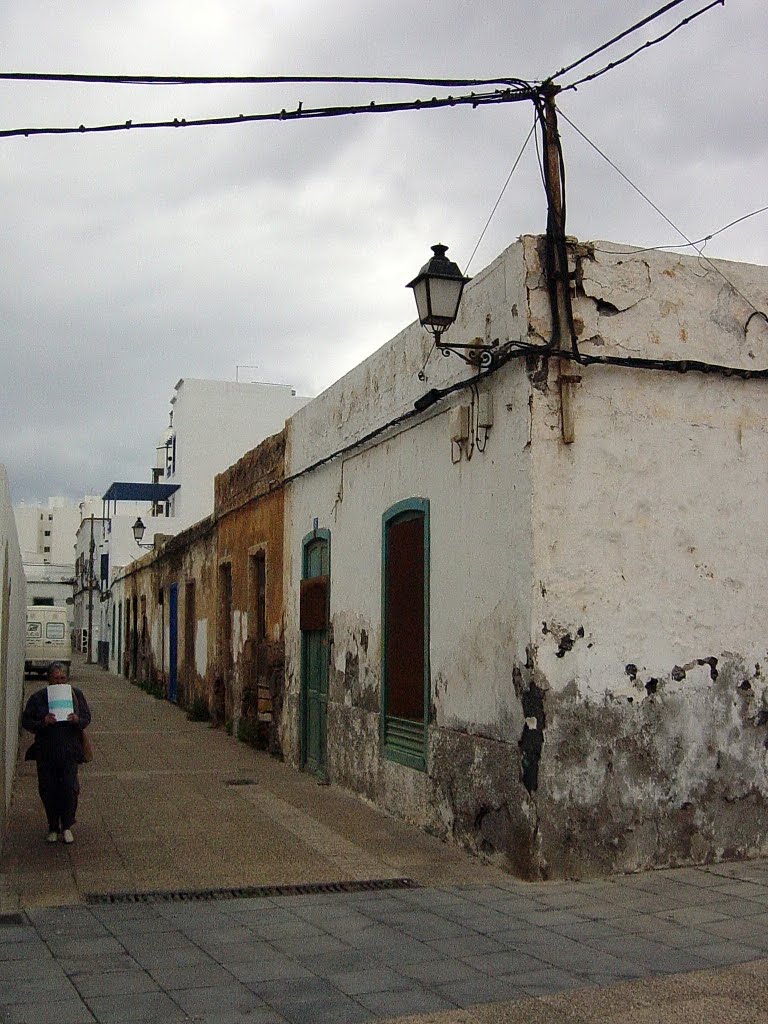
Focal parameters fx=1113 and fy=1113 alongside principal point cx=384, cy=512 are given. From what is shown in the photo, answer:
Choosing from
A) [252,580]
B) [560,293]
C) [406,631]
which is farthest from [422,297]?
[252,580]

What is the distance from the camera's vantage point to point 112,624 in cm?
3922

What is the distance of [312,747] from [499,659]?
16.5 ft

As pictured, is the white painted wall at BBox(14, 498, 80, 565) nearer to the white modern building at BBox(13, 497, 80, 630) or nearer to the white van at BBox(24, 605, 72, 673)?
the white modern building at BBox(13, 497, 80, 630)

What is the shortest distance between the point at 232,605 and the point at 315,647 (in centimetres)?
462

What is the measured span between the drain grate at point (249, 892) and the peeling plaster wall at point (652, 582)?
1.05m

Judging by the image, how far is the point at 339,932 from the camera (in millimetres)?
5891

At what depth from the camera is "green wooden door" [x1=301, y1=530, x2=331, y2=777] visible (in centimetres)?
1159

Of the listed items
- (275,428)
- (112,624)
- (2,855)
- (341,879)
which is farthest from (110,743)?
(275,428)

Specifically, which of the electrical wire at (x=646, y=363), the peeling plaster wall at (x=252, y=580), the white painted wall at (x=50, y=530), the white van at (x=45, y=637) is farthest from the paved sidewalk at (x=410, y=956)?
the white painted wall at (x=50, y=530)

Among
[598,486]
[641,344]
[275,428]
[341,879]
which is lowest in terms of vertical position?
[341,879]

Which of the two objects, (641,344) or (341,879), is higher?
(641,344)

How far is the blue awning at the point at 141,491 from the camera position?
46.0 meters

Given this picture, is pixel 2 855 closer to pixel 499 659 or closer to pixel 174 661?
pixel 499 659

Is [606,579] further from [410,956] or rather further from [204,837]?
[204,837]
